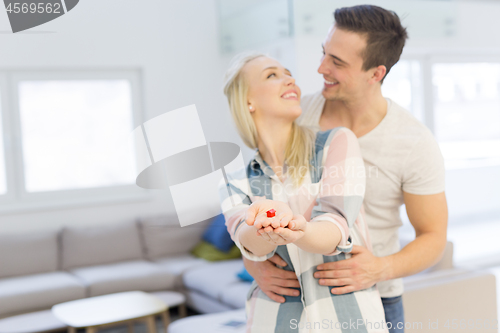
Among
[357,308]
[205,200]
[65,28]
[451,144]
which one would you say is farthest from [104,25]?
[451,144]

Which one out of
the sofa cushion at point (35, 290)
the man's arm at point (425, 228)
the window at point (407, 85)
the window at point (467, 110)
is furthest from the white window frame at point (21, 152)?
the window at point (467, 110)

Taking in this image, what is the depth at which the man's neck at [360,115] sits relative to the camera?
0.98 meters

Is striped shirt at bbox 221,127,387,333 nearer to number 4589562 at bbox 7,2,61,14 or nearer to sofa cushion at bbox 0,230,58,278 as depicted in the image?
sofa cushion at bbox 0,230,58,278

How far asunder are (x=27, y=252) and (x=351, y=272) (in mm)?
529

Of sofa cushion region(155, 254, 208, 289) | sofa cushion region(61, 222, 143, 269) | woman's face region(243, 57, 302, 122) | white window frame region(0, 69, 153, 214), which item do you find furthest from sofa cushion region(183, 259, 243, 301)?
woman's face region(243, 57, 302, 122)

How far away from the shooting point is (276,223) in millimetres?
590

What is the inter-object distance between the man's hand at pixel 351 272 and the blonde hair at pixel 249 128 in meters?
0.15

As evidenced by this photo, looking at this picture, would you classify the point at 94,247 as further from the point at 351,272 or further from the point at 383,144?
the point at 383,144

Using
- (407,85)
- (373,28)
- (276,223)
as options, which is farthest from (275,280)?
(407,85)

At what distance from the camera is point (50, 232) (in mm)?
855

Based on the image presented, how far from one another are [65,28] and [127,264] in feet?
1.42

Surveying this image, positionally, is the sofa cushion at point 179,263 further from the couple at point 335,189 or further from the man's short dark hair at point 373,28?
the man's short dark hair at point 373,28

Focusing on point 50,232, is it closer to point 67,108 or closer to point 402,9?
point 67,108

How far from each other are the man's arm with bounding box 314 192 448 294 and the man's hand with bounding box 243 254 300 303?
1.8 inches
